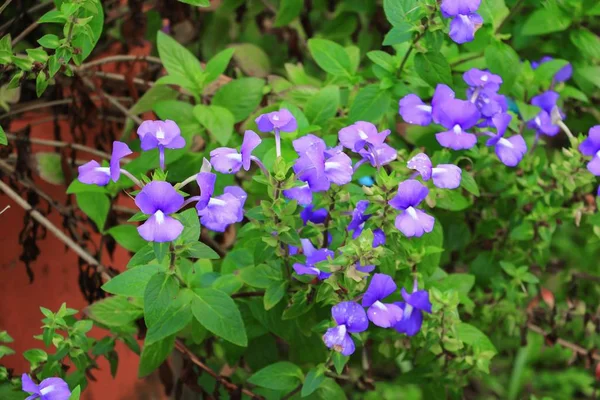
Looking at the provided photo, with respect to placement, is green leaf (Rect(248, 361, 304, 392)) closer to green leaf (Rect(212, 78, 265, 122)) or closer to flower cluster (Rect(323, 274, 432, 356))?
flower cluster (Rect(323, 274, 432, 356))

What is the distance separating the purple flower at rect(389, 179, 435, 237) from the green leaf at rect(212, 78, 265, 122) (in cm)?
59

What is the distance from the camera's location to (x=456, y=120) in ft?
4.50

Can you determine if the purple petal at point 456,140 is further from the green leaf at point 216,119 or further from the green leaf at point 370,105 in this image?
the green leaf at point 216,119

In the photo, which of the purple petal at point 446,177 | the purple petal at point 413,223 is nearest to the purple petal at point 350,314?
the purple petal at point 413,223

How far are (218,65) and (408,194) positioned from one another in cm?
68

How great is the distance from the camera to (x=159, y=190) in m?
1.00

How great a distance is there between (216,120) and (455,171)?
547mm

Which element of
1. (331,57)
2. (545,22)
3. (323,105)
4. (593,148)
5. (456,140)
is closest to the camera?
(456,140)

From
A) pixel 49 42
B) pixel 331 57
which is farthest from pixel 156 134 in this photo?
pixel 331 57

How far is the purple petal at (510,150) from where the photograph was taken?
Answer: 1451 mm

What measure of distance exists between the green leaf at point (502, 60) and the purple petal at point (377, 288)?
0.67 meters

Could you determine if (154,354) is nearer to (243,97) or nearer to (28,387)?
(28,387)

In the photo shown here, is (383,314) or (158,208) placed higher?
(158,208)

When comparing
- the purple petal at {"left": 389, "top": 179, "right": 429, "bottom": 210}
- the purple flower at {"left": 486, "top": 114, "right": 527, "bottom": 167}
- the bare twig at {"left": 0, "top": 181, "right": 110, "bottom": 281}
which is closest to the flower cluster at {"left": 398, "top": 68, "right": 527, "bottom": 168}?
the purple flower at {"left": 486, "top": 114, "right": 527, "bottom": 167}
